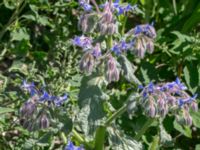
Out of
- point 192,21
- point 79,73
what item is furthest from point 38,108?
point 192,21

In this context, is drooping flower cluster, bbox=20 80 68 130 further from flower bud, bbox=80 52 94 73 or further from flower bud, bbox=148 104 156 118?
→ flower bud, bbox=148 104 156 118

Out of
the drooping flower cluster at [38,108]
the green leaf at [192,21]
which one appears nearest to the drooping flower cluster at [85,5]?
the drooping flower cluster at [38,108]

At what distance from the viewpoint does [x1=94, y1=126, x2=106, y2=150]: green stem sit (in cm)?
260

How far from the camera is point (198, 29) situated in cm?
409

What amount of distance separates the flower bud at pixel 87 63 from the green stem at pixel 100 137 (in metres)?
0.41

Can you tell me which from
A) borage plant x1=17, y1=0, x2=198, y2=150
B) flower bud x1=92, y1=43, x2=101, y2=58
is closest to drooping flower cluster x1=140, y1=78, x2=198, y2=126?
borage plant x1=17, y1=0, x2=198, y2=150

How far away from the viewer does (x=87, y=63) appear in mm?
2260

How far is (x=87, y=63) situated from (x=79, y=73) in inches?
32.1

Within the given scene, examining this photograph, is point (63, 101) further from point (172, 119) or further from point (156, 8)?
point (156, 8)

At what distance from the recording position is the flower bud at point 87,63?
2262 millimetres

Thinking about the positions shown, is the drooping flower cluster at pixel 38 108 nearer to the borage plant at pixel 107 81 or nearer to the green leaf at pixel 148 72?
the borage plant at pixel 107 81

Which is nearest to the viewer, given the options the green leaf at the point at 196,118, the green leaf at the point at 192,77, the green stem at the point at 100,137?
the green stem at the point at 100,137

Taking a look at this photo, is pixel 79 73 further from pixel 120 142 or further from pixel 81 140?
pixel 120 142

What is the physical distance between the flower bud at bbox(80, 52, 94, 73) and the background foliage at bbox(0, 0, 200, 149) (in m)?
0.14
